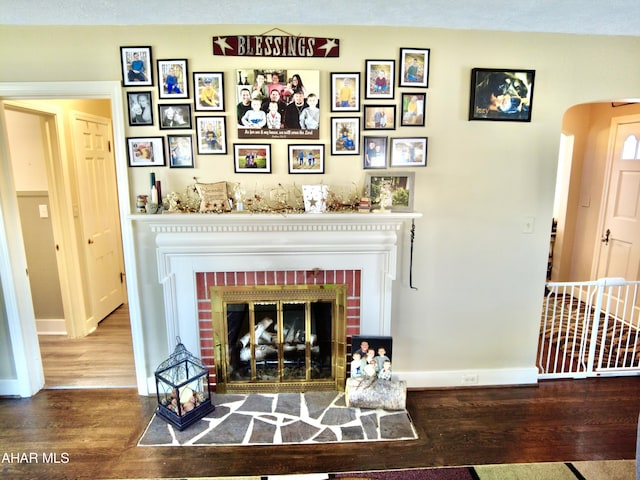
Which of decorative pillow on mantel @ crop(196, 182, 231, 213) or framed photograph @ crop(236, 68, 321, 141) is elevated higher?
framed photograph @ crop(236, 68, 321, 141)

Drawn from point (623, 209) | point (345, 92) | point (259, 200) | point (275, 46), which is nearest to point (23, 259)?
point (259, 200)

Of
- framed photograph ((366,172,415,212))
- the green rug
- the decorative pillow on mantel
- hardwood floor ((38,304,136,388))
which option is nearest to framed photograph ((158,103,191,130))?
the decorative pillow on mantel

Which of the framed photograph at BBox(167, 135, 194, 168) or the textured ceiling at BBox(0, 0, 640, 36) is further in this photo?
the framed photograph at BBox(167, 135, 194, 168)

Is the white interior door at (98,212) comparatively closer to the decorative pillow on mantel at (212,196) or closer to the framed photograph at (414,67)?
the decorative pillow on mantel at (212,196)

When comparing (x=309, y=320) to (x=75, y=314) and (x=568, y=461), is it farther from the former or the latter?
(x=75, y=314)

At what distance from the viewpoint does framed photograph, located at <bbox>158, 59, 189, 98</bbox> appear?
2441 millimetres

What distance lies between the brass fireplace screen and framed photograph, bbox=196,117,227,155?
0.95 meters

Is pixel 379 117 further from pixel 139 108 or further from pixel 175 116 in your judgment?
pixel 139 108

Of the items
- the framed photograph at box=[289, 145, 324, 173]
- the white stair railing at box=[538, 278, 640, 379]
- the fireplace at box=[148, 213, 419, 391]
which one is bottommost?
the white stair railing at box=[538, 278, 640, 379]

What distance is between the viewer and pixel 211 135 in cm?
253

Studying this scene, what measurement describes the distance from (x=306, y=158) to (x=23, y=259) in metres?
2.19

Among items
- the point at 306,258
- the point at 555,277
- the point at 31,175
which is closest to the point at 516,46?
the point at 306,258

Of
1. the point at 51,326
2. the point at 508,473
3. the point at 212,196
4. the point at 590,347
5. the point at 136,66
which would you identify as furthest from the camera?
the point at 51,326

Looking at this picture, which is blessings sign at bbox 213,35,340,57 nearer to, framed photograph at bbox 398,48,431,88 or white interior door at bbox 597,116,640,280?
framed photograph at bbox 398,48,431,88
